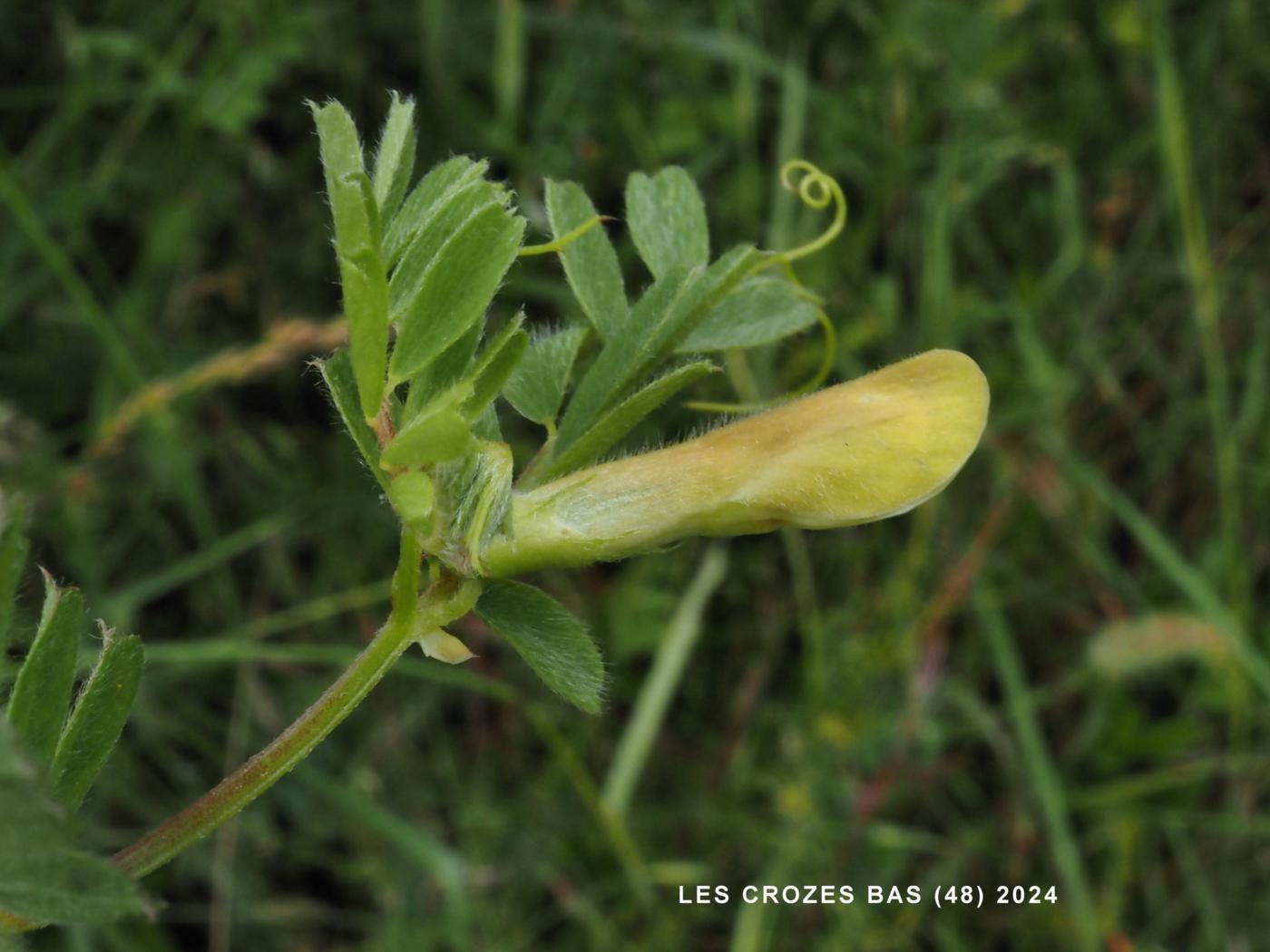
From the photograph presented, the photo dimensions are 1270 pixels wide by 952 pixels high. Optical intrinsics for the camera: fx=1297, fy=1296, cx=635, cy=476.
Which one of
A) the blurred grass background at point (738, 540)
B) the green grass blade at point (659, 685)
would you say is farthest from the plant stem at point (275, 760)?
the green grass blade at point (659, 685)

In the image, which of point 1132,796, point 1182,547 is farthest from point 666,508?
point 1182,547

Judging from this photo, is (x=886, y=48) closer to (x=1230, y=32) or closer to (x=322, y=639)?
(x=1230, y=32)

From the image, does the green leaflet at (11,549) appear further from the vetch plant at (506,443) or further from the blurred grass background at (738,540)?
the blurred grass background at (738,540)

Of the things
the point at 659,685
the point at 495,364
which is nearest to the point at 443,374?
the point at 495,364

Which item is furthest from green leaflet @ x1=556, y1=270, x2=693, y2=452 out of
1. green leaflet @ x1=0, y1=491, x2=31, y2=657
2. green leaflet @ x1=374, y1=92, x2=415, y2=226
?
green leaflet @ x1=0, y1=491, x2=31, y2=657

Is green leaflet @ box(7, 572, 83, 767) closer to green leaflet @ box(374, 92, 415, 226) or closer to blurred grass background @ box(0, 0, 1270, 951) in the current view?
green leaflet @ box(374, 92, 415, 226)

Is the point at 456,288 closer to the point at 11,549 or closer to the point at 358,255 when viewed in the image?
the point at 358,255
